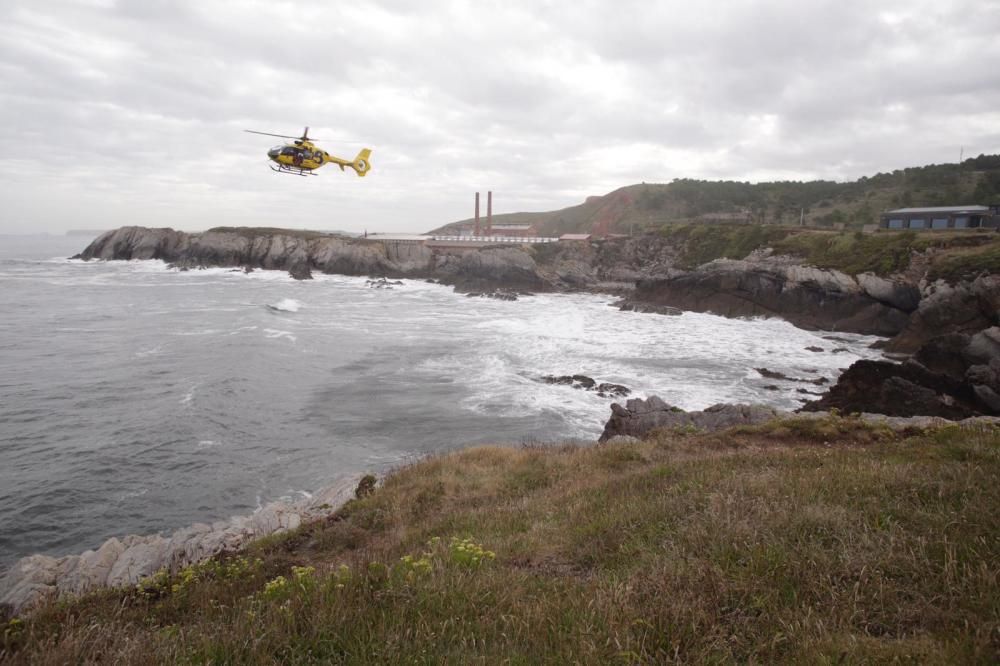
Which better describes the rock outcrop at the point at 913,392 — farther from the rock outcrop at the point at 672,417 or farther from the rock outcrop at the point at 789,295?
the rock outcrop at the point at 789,295

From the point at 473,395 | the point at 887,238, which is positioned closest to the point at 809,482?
the point at 473,395

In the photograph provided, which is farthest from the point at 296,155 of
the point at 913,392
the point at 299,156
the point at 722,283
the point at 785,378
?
the point at 722,283

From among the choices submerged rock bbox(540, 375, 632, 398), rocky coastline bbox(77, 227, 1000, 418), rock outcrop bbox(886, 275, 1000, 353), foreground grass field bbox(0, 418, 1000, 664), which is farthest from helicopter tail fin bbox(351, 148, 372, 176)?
rock outcrop bbox(886, 275, 1000, 353)

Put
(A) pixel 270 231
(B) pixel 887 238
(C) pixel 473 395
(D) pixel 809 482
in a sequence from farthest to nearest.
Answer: (A) pixel 270 231 → (B) pixel 887 238 → (C) pixel 473 395 → (D) pixel 809 482

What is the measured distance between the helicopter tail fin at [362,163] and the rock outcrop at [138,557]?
25.5 meters

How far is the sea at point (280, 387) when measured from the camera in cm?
1409

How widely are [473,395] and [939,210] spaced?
5493cm

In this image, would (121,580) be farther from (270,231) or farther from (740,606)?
(270,231)

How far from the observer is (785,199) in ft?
304

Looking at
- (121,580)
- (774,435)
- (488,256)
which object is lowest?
(121,580)

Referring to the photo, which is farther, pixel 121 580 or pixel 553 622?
pixel 121 580

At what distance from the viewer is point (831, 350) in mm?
30953

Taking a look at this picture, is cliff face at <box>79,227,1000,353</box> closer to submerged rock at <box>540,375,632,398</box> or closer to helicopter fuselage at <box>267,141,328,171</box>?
submerged rock at <box>540,375,632,398</box>

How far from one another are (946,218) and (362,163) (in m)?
53.3
